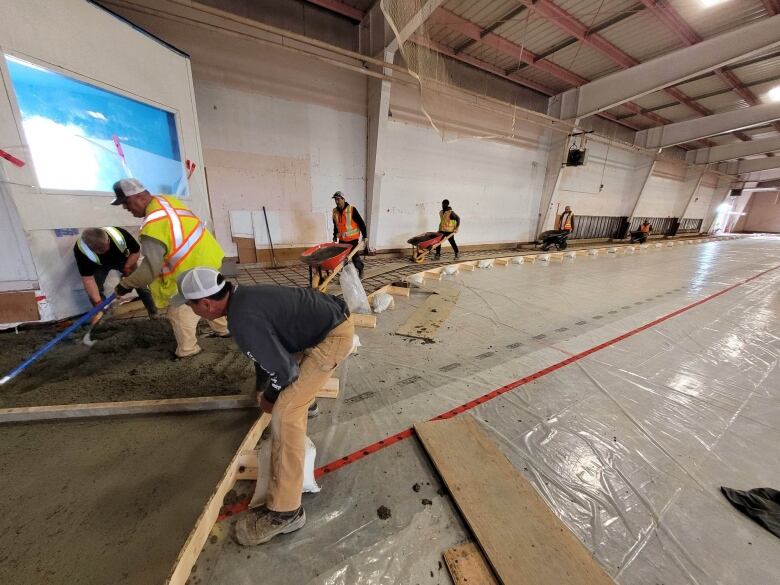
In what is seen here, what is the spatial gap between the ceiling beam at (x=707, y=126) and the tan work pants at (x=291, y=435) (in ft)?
49.0

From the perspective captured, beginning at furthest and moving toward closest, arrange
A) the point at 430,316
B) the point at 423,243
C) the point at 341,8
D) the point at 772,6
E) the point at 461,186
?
the point at 461,186, the point at 423,243, the point at 341,8, the point at 772,6, the point at 430,316

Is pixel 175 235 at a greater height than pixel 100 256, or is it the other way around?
pixel 175 235

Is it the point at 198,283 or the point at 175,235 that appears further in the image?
the point at 175,235

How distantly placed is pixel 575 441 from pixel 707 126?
48.1ft

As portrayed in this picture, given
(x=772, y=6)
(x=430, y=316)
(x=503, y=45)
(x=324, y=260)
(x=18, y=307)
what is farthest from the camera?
(x=503, y=45)

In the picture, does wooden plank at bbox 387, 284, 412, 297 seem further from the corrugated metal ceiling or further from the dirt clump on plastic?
the corrugated metal ceiling

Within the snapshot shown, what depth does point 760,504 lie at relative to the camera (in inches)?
54.3

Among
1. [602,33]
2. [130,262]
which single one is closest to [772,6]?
[602,33]

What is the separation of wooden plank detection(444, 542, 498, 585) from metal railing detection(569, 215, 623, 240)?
43.6ft

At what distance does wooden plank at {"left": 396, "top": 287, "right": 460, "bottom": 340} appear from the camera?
312 cm

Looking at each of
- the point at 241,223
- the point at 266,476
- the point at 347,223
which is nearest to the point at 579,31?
the point at 347,223

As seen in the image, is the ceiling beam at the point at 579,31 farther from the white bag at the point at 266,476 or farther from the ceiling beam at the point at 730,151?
the ceiling beam at the point at 730,151

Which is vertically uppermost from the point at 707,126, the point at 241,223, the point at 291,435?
the point at 707,126

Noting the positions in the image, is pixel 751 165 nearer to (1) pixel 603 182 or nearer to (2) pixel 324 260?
(1) pixel 603 182
